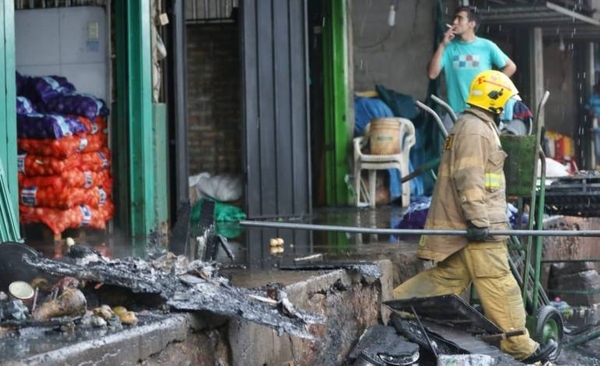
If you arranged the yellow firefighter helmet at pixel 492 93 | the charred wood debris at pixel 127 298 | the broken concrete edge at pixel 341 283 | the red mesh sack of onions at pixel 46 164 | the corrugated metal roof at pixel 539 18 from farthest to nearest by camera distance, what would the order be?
the corrugated metal roof at pixel 539 18, the red mesh sack of onions at pixel 46 164, the yellow firefighter helmet at pixel 492 93, the broken concrete edge at pixel 341 283, the charred wood debris at pixel 127 298

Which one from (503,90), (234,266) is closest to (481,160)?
(503,90)

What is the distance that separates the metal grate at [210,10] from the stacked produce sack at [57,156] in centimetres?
393

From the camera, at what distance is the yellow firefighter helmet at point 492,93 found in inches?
295

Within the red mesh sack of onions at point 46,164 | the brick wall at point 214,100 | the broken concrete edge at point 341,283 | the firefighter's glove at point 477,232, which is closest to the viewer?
the broken concrete edge at point 341,283

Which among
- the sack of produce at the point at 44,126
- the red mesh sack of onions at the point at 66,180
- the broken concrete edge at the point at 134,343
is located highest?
the sack of produce at the point at 44,126

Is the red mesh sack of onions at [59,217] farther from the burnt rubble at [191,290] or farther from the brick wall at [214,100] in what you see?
the brick wall at [214,100]

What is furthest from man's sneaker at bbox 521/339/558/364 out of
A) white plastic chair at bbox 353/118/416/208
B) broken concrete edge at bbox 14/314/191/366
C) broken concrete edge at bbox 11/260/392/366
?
white plastic chair at bbox 353/118/416/208

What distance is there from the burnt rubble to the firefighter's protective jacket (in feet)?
6.63

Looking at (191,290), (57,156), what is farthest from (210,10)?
(191,290)

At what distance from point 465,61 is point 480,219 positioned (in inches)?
173

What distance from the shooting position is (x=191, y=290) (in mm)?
5207

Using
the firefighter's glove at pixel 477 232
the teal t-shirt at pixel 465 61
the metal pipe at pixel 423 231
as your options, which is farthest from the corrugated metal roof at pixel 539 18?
the metal pipe at pixel 423 231

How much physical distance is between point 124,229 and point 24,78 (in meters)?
1.55

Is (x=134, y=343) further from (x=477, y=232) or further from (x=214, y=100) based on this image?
(x=214, y=100)
